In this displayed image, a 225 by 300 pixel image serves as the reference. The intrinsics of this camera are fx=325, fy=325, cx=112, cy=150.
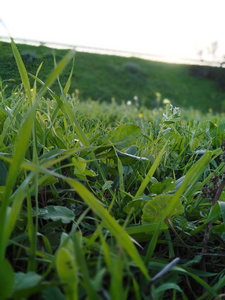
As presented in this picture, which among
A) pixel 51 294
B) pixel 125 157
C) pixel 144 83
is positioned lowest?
pixel 51 294

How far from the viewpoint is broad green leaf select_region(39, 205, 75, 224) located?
81cm

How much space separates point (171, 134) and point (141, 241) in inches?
25.2

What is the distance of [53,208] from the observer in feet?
2.77

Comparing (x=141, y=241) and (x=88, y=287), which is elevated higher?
(x=88, y=287)

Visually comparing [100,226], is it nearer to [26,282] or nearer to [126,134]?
[26,282]

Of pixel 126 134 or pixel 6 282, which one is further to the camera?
pixel 126 134

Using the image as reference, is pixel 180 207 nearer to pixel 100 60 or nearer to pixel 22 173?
pixel 22 173

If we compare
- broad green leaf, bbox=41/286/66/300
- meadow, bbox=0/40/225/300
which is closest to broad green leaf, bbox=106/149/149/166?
meadow, bbox=0/40/225/300

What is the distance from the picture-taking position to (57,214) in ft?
2.73

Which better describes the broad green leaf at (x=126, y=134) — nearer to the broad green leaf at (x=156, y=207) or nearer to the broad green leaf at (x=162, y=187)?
the broad green leaf at (x=162, y=187)

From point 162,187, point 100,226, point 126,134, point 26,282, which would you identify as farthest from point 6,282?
point 126,134

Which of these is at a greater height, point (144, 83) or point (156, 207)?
point (144, 83)

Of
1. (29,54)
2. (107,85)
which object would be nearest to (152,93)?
(107,85)

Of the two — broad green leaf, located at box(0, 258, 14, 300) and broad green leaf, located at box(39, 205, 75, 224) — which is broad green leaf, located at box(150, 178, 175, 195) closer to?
broad green leaf, located at box(39, 205, 75, 224)
